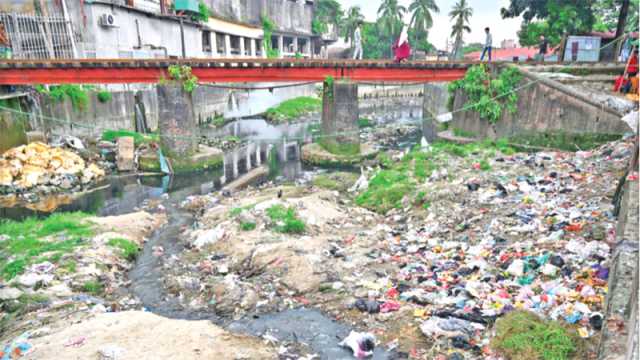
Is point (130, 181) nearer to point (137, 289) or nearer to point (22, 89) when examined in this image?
point (22, 89)

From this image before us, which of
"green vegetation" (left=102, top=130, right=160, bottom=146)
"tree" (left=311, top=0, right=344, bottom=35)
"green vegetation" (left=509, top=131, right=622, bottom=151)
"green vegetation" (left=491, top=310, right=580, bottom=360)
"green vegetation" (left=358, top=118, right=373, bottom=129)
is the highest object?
"tree" (left=311, top=0, right=344, bottom=35)

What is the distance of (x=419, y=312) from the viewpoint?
5.63m

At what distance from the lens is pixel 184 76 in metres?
16.7

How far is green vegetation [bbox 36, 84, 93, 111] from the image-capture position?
17781 millimetres

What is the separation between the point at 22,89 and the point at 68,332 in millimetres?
15464

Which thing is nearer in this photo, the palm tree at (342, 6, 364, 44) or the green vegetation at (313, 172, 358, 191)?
the green vegetation at (313, 172, 358, 191)

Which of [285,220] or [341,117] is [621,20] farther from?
[285,220]

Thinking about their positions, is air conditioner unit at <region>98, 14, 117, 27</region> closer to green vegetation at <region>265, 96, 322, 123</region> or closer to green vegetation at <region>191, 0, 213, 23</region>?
green vegetation at <region>191, 0, 213, 23</region>

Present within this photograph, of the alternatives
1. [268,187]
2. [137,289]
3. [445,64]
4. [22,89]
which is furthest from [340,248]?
[22,89]

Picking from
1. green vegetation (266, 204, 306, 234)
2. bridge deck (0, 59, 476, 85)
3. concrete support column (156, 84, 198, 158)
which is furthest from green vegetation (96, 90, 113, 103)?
green vegetation (266, 204, 306, 234)

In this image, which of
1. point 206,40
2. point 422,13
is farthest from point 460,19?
point 206,40

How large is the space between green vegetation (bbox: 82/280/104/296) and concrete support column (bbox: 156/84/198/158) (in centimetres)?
992

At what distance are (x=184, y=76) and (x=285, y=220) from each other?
991 cm

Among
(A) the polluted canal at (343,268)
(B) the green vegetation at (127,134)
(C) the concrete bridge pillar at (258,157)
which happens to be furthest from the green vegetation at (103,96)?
(A) the polluted canal at (343,268)
